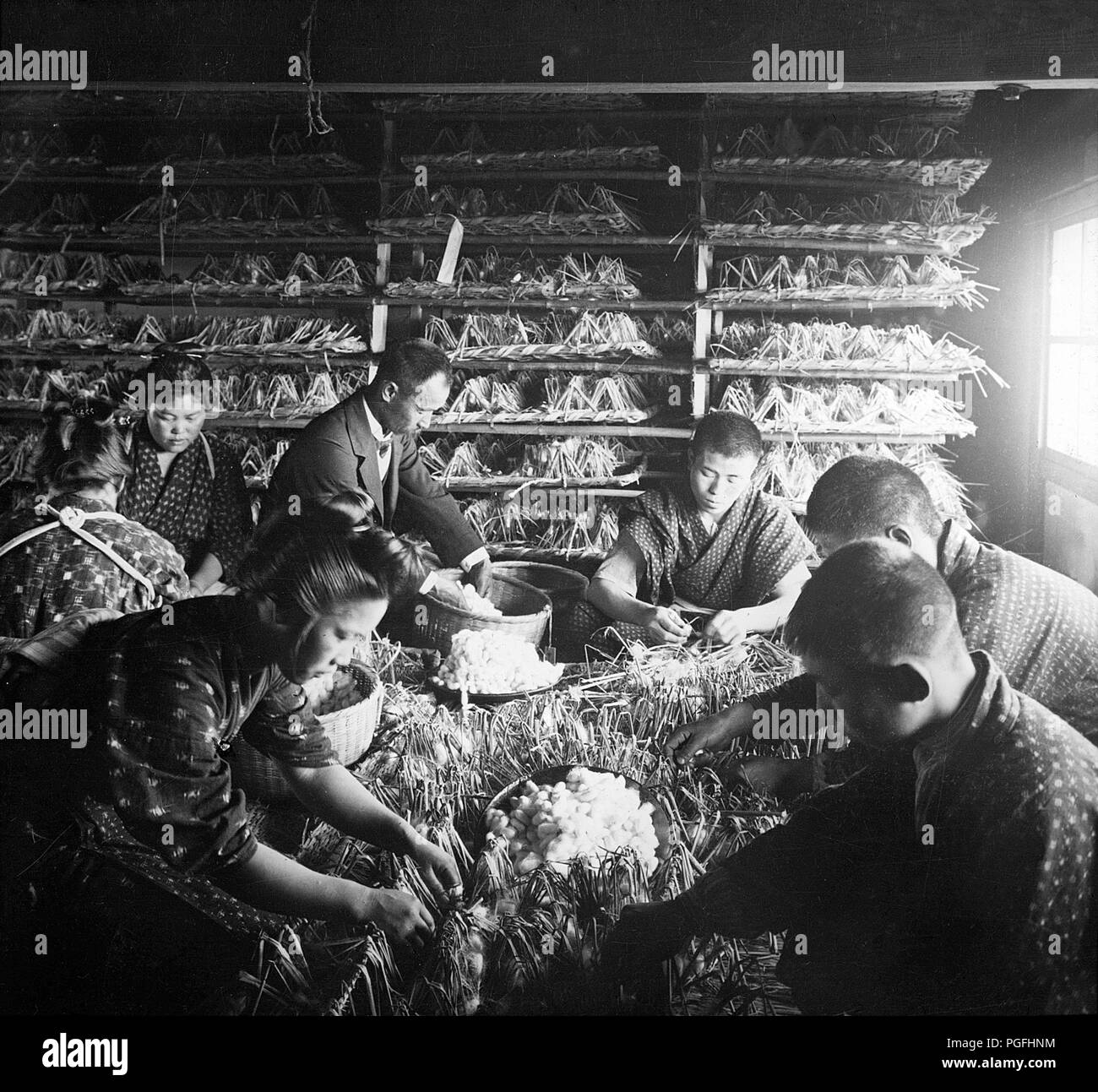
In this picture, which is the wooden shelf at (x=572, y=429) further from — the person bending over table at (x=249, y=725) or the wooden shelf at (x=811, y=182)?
the wooden shelf at (x=811, y=182)

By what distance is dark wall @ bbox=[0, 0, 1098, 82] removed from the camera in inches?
102

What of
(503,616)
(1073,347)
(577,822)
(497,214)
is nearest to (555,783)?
(577,822)

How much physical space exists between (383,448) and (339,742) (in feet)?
2.70

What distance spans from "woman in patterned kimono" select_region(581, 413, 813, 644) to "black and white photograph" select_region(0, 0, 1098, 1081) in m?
0.01

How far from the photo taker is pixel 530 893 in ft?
7.97

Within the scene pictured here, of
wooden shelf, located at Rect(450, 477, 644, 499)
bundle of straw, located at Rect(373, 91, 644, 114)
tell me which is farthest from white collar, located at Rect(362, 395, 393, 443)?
bundle of straw, located at Rect(373, 91, 644, 114)

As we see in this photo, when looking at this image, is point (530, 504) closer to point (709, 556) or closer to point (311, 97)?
point (709, 556)

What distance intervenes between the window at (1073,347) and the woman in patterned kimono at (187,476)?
2295 millimetres

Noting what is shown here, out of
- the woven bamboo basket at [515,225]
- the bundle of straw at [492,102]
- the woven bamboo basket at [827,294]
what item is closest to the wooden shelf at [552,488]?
the woven bamboo basket at [827,294]

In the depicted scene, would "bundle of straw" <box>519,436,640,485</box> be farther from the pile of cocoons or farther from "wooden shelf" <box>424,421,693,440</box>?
the pile of cocoons

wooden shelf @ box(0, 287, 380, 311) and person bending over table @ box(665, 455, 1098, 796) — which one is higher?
wooden shelf @ box(0, 287, 380, 311)

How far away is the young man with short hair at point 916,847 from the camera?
2.33 m
